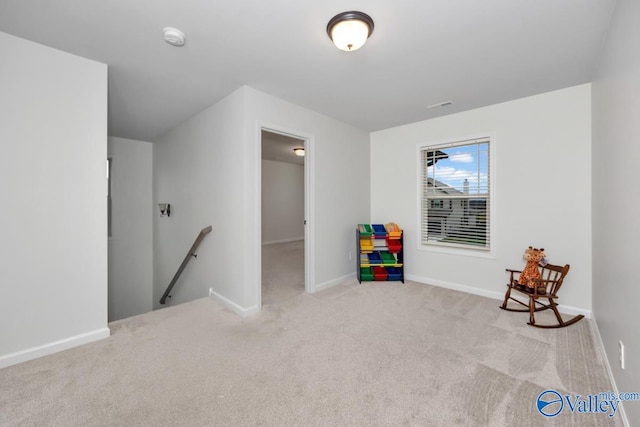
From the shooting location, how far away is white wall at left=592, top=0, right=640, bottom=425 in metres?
1.33

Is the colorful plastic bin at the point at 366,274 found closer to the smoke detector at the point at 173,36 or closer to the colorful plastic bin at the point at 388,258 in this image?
the colorful plastic bin at the point at 388,258

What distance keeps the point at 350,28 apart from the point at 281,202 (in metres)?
6.68

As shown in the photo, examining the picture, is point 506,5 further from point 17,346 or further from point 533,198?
point 17,346

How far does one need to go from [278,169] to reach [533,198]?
642cm

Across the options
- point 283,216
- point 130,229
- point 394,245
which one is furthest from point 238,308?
point 283,216

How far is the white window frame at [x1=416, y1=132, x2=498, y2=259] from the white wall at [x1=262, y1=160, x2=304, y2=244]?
193 inches

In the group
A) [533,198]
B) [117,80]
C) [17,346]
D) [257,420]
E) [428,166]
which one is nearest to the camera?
[257,420]

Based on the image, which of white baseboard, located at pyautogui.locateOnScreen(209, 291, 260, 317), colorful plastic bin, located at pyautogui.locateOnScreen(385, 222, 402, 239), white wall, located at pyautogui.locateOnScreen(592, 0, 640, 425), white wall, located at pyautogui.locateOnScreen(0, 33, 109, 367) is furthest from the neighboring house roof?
white wall, located at pyautogui.locateOnScreen(0, 33, 109, 367)

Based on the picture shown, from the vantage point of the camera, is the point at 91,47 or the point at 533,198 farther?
the point at 533,198

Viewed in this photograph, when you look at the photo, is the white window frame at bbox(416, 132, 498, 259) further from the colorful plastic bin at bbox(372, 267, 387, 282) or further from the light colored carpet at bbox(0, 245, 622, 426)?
the light colored carpet at bbox(0, 245, 622, 426)

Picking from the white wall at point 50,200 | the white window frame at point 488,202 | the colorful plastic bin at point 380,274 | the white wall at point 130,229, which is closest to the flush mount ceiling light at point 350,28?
the white wall at point 50,200

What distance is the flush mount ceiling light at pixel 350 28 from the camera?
65.7 inches

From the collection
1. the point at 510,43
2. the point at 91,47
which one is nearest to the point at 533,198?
the point at 510,43

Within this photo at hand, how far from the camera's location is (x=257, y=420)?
56.0 inches
